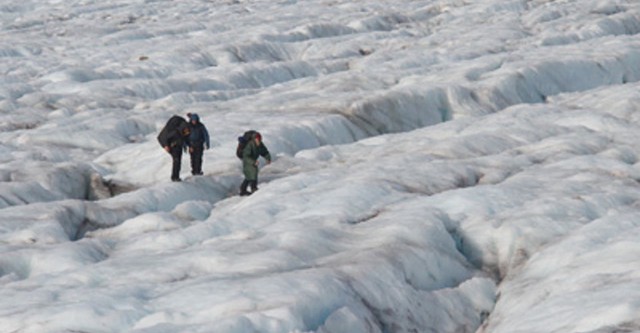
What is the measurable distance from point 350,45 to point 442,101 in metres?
19.9

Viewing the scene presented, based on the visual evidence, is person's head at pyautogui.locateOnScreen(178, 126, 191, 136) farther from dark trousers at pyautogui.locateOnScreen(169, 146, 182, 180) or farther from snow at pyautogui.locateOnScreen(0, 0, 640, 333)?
snow at pyautogui.locateOnScreen(0, 0, 640, 333)

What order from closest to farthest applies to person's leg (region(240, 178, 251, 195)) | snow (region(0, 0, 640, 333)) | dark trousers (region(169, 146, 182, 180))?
snow (region(0, 0, 640, 333)) < person's leg (region(240, 178, 251, 195)) < dark trousers (region(169, 146, 182, 180))

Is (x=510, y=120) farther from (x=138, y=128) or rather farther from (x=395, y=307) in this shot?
(x=395, y=307)

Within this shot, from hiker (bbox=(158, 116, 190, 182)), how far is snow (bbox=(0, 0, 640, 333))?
902 mm

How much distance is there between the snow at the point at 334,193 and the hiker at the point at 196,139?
70 centimetres

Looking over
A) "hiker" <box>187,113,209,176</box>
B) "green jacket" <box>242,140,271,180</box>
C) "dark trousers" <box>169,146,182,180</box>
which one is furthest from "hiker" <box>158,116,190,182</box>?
"green jacket" <box>242,140,271,180</box>

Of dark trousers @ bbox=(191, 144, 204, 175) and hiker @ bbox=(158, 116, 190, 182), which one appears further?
Result: dark trousers @ bbox=(191, 144, 204, 175)

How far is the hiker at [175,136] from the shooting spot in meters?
24.3

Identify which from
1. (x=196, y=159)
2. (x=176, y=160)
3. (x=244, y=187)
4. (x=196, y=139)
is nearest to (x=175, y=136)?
(x=196, y=139)

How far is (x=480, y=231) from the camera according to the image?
61.3ft

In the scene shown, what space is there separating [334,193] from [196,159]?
5306mm

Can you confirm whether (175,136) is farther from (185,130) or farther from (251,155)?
(251,155)

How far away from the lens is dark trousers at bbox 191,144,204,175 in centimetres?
2483

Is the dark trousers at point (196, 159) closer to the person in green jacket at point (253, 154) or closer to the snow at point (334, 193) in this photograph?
the snow at point (334, 193)
